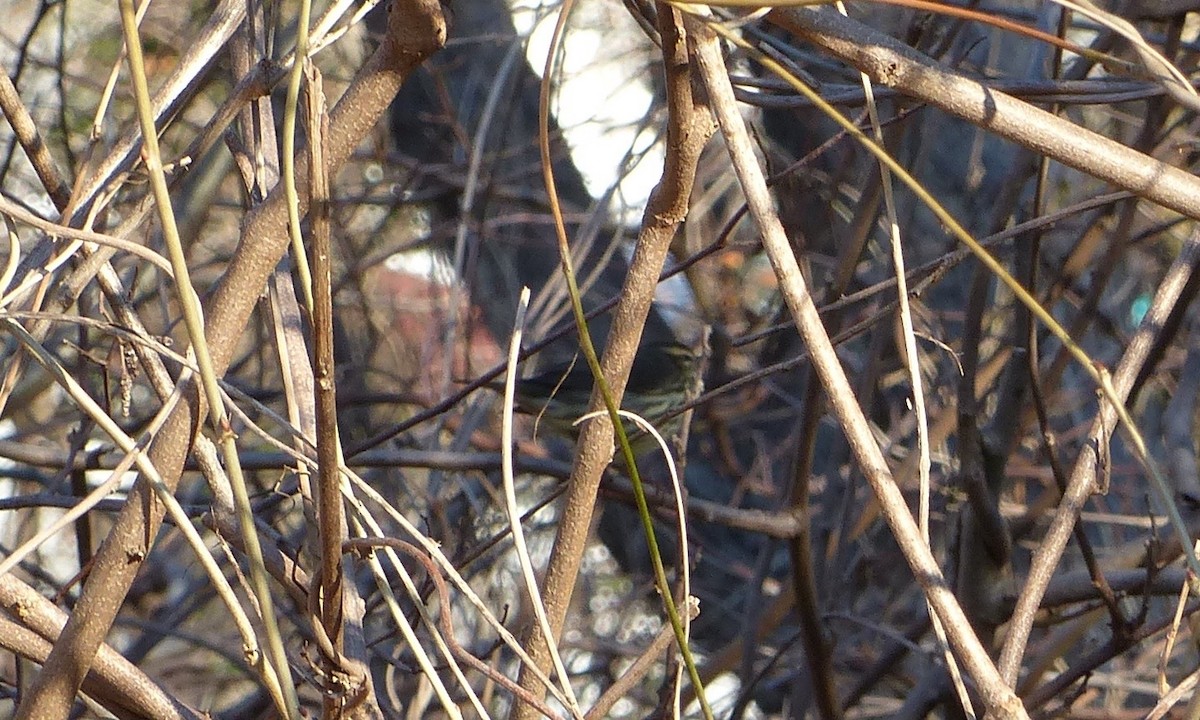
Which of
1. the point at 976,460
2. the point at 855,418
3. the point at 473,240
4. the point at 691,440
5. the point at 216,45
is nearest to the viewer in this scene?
the point at 855,418

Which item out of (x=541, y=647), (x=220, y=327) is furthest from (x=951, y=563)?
(x=220, y=327)

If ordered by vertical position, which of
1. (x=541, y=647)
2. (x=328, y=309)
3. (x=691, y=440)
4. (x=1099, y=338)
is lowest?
(x=541, y=647)

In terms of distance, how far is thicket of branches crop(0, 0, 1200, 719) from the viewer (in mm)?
1021

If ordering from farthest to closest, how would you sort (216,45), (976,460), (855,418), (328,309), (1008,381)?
(1008,381), (976,460), (216,45), (855,418), (328,309)

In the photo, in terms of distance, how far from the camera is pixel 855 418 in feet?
3.21

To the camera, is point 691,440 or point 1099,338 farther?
point 691,440

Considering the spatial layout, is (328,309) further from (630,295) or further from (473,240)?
(473,240)

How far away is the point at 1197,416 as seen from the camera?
13.6ft

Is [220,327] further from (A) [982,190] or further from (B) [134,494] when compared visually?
(A) [982,190]

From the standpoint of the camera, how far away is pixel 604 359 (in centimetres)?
116

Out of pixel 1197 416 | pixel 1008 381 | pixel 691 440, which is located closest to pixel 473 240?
pixel 691 440

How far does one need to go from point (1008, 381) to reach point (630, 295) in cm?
161

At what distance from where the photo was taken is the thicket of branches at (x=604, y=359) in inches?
40.2

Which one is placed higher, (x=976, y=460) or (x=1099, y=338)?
(x=1099, y=338)
